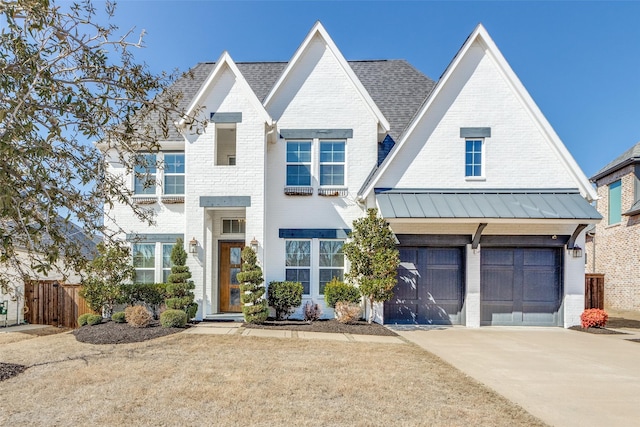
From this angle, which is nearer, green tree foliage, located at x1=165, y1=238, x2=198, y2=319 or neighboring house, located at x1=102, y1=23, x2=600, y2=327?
green tree foliage, located at x1=165, y1=238, x2=198, y2=319

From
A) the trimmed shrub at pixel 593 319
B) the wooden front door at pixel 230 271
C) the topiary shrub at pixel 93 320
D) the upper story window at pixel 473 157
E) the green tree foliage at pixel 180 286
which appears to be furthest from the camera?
the wooden front door at pixel 230 271

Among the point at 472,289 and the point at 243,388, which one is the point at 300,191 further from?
the point at 243,388

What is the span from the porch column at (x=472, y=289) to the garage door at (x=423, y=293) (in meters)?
0.29

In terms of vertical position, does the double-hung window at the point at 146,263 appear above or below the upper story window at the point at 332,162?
below

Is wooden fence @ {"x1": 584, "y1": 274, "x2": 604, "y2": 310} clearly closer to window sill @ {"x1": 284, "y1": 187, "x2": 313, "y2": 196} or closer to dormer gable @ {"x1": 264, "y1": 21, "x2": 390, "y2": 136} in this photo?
dormer gable @ {"x1": 264, "y1": 21, "x2": 390, "y2": 136}

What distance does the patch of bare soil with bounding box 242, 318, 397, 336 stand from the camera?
411 inches

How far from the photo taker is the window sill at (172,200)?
1302cm

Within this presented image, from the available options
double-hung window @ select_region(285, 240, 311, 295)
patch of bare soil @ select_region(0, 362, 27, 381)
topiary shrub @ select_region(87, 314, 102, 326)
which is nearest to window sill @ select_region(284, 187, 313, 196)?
double-hung window @ select_region(285, 240, 311, 295)

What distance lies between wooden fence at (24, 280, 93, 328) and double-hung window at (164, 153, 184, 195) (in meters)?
4.72

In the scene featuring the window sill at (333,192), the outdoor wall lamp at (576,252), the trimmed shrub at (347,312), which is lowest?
the trimmed shrub at (347,312)

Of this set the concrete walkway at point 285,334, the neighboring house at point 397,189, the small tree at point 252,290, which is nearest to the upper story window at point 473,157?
the neighboring house at point 397,189

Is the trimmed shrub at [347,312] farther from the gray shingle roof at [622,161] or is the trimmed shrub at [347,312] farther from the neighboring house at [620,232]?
the gray shingle roof at [622,161]

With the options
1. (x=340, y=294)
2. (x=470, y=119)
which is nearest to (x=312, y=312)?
(x=340, y=294)

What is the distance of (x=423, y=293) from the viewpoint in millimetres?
12117
